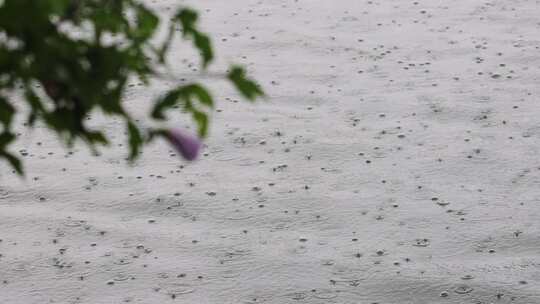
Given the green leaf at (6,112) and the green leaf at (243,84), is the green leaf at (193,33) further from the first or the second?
the green leaf at (6,112)

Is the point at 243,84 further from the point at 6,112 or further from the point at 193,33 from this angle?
the point at 6,112

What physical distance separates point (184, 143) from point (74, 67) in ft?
0.31

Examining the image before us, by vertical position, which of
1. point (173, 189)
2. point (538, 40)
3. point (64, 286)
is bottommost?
point (64, 286)

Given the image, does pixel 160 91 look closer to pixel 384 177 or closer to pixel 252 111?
pixel 252 111

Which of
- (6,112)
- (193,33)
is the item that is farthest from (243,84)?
(6,112)

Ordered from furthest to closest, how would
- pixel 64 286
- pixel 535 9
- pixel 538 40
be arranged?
1. pixel 535 9
2. pixel 538 40
3. pixel 64 286

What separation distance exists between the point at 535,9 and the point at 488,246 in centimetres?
165

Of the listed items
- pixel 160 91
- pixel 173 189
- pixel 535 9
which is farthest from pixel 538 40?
pixel 173 189

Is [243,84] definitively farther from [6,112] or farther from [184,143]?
[6,112]

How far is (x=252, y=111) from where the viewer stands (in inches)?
111

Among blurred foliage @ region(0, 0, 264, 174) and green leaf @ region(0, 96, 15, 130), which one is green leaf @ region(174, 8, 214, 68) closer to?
blurred foliage @ region(0, 0, 264, 174)

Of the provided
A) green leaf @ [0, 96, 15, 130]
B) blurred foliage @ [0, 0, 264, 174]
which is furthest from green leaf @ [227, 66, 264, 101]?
green leaf @ [0, 96, 15, 130]

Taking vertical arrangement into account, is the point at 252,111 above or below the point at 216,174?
above

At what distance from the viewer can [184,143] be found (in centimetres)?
69
